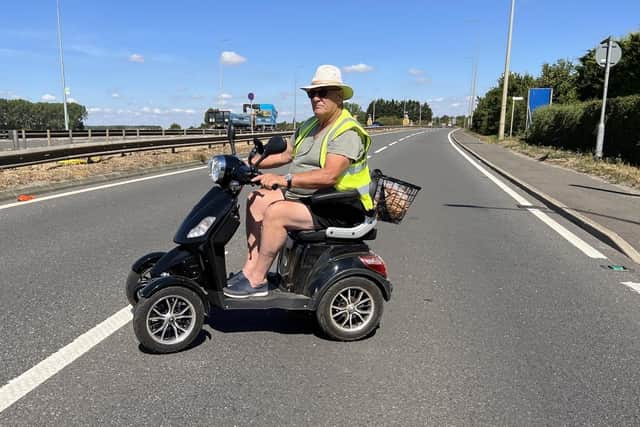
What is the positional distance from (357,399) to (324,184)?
51.5 inches

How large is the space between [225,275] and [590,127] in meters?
19.4

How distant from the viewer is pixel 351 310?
3592mm

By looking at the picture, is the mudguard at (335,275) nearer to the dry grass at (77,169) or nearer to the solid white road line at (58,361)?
the solid white road line at (58,361)

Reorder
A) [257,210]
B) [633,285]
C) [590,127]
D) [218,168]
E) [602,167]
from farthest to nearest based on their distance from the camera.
→ [590,127] < [602,167] < [633,285] < [257,210] < [218,168]

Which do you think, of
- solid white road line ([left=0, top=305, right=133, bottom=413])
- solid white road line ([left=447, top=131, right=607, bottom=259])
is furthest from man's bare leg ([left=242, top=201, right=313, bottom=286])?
solid white road line ([left=447, top=131, right=607, bottom=259])

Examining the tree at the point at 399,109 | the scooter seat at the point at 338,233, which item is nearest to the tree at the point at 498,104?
the scooter seat at the point at 338,233

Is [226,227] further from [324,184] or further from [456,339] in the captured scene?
[456,339]

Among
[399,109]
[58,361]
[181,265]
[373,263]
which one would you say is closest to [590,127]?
[373,263]

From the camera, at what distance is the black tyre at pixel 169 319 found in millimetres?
3190

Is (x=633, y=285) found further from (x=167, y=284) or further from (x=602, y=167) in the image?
(x=602, y=167)

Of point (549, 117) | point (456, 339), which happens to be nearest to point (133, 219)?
point (456, 339)

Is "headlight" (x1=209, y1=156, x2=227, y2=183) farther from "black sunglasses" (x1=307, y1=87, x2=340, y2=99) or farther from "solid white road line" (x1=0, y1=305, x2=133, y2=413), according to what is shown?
"solid white road line" (x1=0, y1=305, x2=133, y2=413)

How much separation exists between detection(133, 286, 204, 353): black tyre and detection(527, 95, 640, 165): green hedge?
50.0 ft

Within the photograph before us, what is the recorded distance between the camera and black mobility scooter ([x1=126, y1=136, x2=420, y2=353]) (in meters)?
3.29
